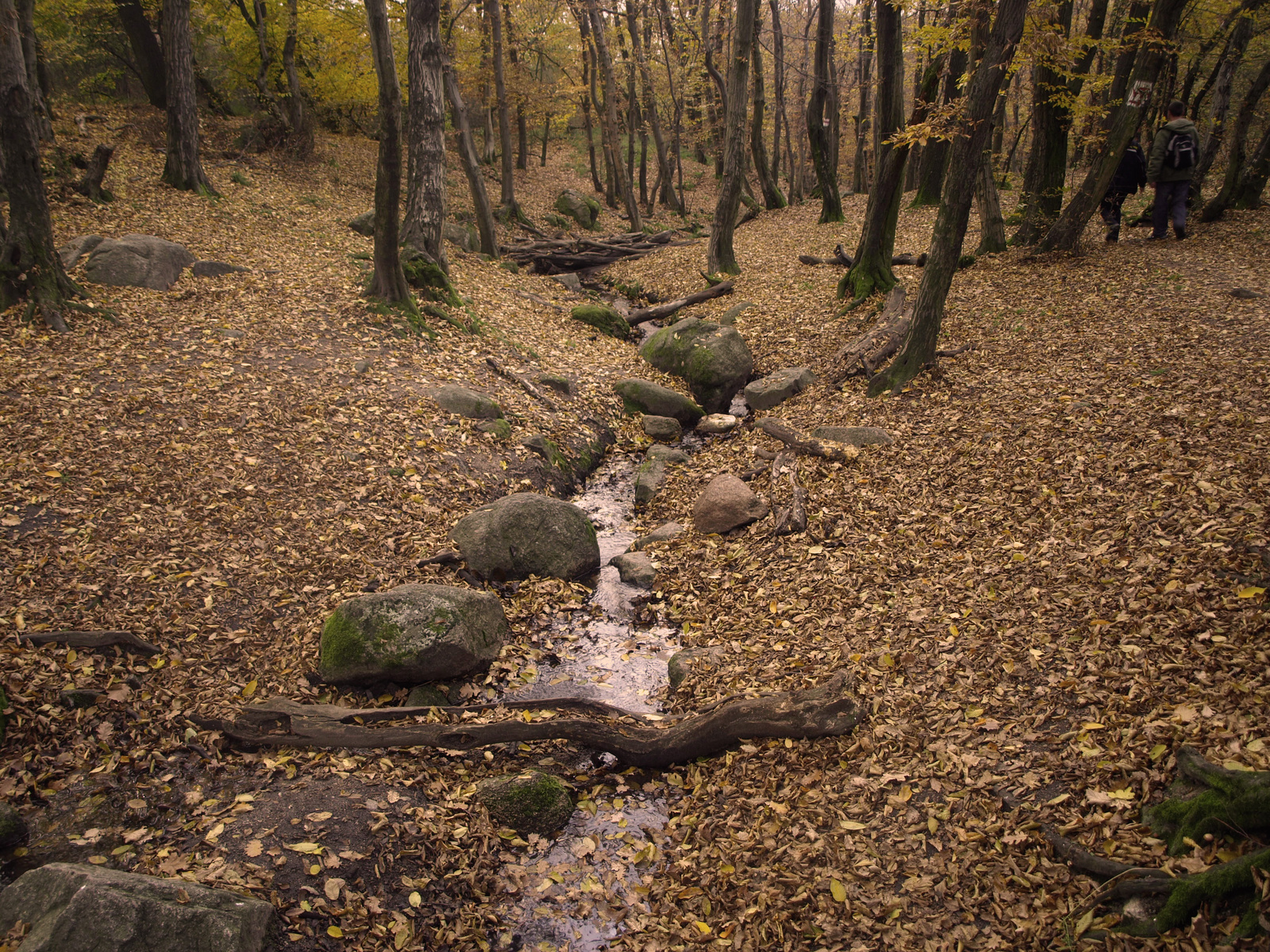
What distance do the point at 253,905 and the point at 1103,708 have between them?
510 cm

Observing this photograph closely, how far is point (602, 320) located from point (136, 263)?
889 cm

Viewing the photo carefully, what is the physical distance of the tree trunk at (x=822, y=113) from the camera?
19125mm

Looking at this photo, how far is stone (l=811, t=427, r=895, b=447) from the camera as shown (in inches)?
346

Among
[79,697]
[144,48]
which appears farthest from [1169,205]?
[144,48]

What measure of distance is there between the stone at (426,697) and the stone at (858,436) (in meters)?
5.87

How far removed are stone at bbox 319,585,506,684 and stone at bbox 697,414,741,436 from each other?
6408 millimetres

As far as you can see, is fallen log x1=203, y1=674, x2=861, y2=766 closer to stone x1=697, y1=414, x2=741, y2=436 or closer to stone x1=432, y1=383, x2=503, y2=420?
stone x1=432, y1=383, x2=503, y2=420

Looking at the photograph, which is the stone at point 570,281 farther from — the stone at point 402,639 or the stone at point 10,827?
the stone at point 10,827

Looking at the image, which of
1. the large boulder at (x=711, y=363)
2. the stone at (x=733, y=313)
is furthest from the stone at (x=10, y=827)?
the stone at (x=733, y=313)

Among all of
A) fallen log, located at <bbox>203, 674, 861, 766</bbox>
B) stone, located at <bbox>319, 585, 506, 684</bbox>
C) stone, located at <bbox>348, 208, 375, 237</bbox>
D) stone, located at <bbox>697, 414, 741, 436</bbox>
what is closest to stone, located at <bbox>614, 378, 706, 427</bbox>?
stone, located at <bbox>697, 414, 741, 436</bbox>

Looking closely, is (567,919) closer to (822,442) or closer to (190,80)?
(822,442)

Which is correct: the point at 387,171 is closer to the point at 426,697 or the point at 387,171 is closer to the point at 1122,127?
the point at 426,697

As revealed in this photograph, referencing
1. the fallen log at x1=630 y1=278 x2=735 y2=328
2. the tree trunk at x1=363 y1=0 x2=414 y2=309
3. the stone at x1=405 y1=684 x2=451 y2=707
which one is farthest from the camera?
the fallen log at x1=630 y1=278 x2=735 y2=328

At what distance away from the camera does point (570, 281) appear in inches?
763
